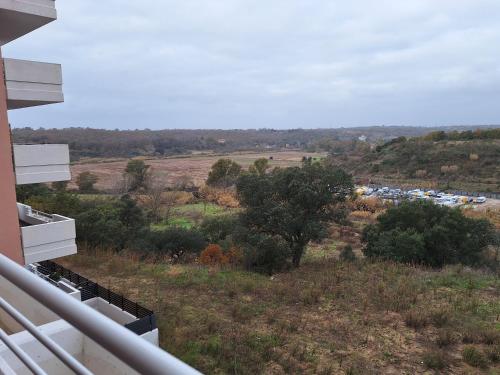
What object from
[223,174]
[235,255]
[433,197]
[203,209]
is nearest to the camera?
[235,255]

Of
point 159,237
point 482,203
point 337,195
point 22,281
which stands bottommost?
point 482,203

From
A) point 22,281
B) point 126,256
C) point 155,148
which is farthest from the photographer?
point 155,148

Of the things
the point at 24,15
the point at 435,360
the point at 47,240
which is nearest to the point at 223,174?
the point at 47,240

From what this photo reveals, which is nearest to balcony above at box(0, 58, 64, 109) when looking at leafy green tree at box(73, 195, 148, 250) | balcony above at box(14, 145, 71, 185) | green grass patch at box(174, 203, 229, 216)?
balcony above at box(14, 145, 71, 185)

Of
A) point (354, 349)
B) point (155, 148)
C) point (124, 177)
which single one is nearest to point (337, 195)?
point (354, 349)

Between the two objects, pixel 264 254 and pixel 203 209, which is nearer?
pixel 264 254

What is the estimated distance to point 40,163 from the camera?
6.12 metres

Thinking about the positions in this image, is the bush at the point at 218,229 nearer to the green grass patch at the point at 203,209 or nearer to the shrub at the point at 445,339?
the green grass patch at the point at 203,209

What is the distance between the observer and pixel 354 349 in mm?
5871

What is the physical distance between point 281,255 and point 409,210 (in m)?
6.05

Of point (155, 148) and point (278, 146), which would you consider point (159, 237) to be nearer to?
point (155, 148)

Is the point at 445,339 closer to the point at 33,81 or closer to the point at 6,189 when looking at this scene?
the point at 6,189

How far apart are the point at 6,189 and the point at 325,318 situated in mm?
5582

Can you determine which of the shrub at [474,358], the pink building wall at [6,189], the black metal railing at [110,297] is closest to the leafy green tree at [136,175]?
the black metal railing at [110,297]
